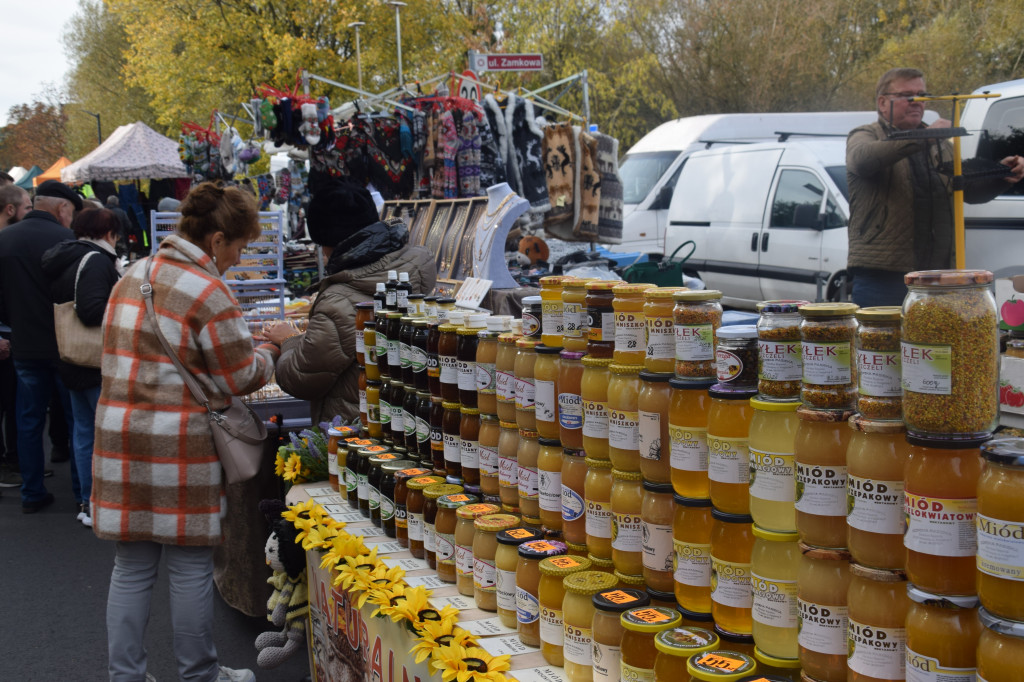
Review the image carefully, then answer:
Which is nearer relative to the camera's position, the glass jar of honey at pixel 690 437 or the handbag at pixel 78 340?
the glass jar of honey at pixel 690 437

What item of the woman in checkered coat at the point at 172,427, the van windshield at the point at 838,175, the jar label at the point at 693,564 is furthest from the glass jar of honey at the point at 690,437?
the van windshield at the point at 838,175

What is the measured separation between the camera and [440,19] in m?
23.2

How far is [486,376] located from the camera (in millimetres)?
2494

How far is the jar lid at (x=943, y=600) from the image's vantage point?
124cm

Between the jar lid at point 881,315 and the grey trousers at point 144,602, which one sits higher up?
the jar lid at point 881,315

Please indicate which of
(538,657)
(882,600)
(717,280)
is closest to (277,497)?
(538,657)

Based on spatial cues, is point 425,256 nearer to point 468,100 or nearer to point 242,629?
point 242,629

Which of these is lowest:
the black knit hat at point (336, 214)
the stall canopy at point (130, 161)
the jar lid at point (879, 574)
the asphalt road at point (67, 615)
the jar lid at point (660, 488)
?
the asphalt road at point (67, 615)

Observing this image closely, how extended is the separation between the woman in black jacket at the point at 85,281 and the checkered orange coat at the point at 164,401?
278 centimetres

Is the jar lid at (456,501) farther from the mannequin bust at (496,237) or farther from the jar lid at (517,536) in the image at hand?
the mannequin bust at (496,237)

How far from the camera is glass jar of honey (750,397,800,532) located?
1521 millimetres

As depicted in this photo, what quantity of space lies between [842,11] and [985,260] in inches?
822

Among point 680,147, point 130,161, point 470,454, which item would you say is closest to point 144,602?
point 470,454

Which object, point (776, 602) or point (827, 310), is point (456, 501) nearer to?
point (776, 602)
